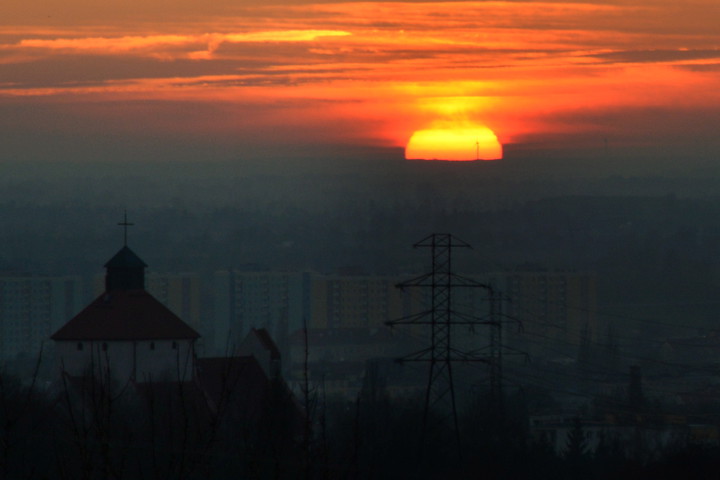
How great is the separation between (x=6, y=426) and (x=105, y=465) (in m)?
0.51

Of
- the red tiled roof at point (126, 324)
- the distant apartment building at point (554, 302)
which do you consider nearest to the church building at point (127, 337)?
the red tiled roof at point (126, 324)

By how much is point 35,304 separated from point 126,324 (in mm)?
46546

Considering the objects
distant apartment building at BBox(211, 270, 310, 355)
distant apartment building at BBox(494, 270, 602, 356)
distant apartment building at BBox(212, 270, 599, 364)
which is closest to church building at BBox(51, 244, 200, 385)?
distant apartment building at BBox(212, 270, 599, 364)

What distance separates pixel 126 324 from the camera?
32438mm

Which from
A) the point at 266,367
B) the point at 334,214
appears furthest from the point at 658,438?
the point at 334,214

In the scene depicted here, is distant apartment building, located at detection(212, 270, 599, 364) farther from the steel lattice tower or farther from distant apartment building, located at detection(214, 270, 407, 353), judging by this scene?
the steel lattice tower

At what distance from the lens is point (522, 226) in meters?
65.0

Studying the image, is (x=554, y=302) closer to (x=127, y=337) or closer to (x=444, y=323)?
(x=127, y=337)

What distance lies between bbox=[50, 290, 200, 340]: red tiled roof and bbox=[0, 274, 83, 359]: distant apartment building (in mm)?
42412

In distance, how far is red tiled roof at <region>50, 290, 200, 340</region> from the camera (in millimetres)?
32375

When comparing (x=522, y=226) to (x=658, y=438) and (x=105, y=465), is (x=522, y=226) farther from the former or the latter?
(x=105, y=465)

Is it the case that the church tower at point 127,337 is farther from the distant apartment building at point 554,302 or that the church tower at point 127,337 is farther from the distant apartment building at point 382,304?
the distant apartment building at point 554,302

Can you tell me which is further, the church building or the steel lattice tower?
the church building

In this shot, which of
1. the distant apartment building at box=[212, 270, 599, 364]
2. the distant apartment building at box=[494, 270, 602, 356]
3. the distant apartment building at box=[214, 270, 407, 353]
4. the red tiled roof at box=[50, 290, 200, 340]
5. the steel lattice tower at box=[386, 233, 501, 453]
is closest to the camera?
the steel lattice tower at box=[386, 233, 501, 453]
